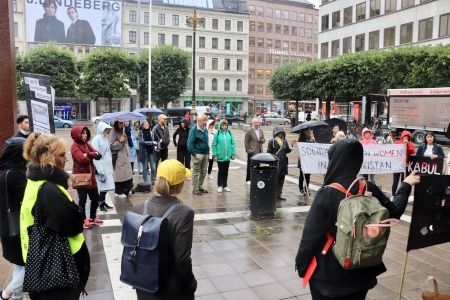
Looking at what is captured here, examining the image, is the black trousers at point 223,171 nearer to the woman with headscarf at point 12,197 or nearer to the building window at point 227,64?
the woman with headscarf at point 12,197

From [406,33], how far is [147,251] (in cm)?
4281

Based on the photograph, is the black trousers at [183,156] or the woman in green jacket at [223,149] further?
the black trousers at [183,156]

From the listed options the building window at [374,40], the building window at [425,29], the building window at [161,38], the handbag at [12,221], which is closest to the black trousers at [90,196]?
the handbag at [12,221]

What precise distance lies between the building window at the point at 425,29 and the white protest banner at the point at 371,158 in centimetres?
3325

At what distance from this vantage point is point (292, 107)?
70250 mm

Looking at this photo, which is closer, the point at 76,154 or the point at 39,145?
the point at 39,145

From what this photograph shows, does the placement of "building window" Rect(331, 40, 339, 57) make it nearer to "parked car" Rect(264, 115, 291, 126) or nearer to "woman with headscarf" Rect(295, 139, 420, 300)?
"parked car" Rect(264, 115, 291, 126)

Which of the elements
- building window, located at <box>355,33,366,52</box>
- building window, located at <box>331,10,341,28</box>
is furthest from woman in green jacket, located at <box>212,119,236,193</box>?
building window, located at <box>331,10,341,28</box>

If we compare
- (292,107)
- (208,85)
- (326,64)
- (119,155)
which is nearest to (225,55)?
(208,85)

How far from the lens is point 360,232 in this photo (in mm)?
2518

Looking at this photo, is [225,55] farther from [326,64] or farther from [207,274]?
[207,274]

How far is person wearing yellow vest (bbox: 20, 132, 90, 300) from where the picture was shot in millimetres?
2809

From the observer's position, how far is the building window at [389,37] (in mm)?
40912

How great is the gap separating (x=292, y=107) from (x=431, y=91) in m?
45.0
